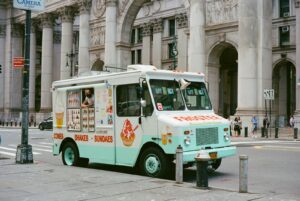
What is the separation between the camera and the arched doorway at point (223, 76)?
36388 millimetres

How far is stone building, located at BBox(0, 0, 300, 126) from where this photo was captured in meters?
32.3

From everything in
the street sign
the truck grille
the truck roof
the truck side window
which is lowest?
the truck grille

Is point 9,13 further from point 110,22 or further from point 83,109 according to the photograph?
point 83,109

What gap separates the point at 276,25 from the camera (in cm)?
4841

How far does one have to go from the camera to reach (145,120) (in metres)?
12.0

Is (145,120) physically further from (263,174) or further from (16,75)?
(16,75)

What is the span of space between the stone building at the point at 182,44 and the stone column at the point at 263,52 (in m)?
0.07

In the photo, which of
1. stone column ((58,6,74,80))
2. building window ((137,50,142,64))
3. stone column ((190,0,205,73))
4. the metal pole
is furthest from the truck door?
building window ((137,50,142,64))

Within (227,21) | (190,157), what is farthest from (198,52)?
(190,157)

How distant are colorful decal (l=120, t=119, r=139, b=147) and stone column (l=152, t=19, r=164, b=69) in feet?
155

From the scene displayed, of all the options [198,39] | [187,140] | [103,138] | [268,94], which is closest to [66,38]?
→ [198,39]

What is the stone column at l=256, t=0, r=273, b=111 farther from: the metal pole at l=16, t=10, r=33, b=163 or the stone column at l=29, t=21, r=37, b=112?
the stone column at l=29, t=21, r=37, b=112

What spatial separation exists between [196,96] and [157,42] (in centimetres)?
4801

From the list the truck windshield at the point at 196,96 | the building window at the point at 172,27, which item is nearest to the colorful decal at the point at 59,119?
the truck windshield at the point at 196,96
